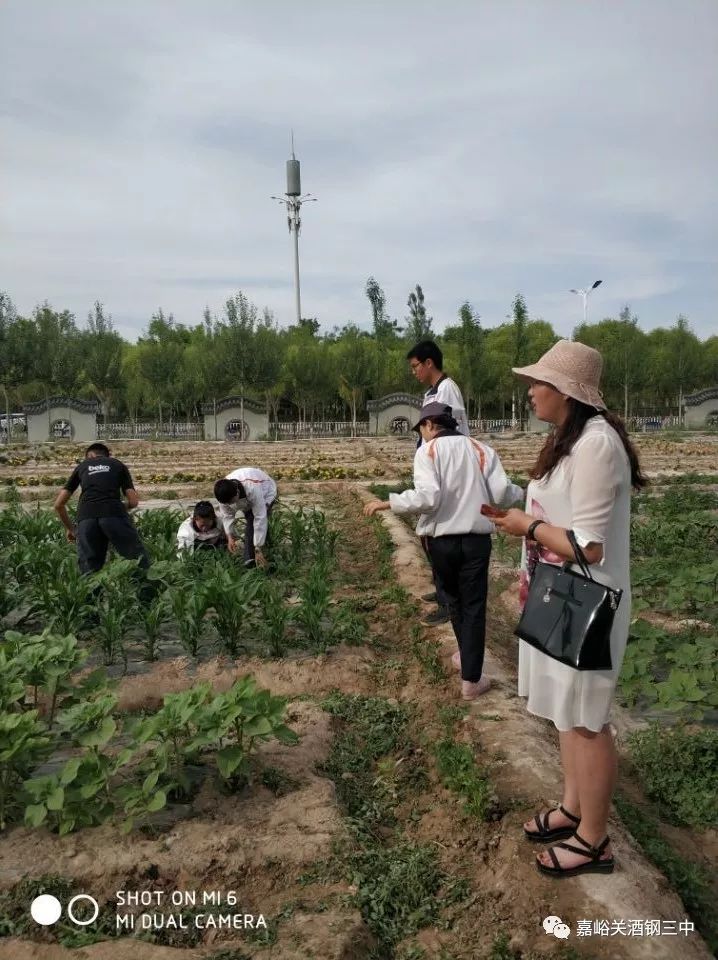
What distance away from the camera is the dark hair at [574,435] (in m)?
2.50

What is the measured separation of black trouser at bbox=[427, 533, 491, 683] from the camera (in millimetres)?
3982

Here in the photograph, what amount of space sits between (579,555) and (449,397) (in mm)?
2861

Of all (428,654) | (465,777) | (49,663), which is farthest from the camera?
(428,654)

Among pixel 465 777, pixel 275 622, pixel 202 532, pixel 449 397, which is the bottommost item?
pixel 465 777

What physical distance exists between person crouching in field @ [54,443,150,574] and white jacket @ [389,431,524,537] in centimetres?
302

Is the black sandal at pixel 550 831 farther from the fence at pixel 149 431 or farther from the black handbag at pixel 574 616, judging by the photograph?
the fence at pixel 149 431

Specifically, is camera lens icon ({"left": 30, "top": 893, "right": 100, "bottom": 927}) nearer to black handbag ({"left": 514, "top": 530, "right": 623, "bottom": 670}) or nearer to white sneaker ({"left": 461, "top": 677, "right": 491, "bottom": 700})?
black handbag ({"left": 514, "top": 530, "right": 623, "bottom": 670})

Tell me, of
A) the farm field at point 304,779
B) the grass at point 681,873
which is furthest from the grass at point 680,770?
the grass at point 681,873

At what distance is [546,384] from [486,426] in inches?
1787

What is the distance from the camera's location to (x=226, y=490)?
642 centimetres

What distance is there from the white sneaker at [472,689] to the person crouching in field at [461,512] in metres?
0.01

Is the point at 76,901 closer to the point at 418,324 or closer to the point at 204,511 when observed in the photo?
the point at 204,511

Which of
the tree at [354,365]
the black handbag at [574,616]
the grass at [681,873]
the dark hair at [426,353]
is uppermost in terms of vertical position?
the tree at [354,365]

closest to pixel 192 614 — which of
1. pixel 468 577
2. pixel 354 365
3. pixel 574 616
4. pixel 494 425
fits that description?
pixel 468 577
